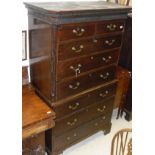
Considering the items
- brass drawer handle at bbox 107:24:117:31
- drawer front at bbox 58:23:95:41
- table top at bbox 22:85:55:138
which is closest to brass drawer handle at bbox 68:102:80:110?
table top at bbox 22:85:55:138

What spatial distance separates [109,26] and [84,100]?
2.42ft

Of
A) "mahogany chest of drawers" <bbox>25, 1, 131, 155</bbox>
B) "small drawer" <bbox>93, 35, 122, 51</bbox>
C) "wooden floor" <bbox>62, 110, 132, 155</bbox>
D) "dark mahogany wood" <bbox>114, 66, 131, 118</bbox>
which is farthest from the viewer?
"dark mahogany wood" <bbox>114, 66, 131, 118</bbox>

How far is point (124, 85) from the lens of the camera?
2.61 metres

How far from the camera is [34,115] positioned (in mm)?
1694

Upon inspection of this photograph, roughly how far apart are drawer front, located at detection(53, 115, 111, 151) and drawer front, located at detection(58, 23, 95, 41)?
3.16ft

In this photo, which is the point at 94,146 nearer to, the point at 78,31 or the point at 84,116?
the point at 84,116

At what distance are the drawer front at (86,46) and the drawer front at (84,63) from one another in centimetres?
5

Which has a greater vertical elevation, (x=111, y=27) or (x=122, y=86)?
(x=111, y=27)

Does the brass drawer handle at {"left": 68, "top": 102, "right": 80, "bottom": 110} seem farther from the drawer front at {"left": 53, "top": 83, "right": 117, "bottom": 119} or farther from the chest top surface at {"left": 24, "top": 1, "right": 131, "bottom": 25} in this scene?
the chest top surface at {"left": 24, "top": 1, "right": 131, "bottom": 25}

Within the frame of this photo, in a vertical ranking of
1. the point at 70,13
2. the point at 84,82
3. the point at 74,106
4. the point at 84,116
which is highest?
the point at 70,13

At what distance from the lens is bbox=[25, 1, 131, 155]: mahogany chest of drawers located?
1624mm

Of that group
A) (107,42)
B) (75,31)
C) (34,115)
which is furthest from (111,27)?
(34,115)
